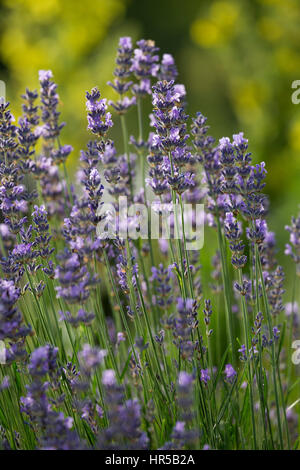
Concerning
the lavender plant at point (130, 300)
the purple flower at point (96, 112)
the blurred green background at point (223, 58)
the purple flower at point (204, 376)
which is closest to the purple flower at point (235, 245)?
the lavender plant at point (130, 300)

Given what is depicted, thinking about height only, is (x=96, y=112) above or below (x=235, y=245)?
above

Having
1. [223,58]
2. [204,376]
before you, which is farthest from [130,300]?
[223,58]

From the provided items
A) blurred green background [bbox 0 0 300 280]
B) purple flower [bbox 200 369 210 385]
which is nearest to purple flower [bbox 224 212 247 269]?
purple flower [bbox 200 369 210 385]

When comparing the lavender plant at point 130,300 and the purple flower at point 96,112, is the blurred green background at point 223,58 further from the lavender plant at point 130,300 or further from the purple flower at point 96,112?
the purple flower at point 96,112

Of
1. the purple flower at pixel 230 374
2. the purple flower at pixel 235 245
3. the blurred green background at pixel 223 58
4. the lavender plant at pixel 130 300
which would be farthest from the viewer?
the blurred green background at pixel 223 58

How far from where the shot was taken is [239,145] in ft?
4.96

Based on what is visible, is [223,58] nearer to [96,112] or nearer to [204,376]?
[96,112]

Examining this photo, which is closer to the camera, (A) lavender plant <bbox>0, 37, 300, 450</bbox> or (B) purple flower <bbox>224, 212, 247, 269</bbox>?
(A) lavender plant <bbox>0, 37, 300, 450</bbox>

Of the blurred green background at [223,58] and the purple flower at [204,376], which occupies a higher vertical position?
the blurred green background at [223,58]

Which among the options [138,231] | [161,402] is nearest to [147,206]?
[138,231]

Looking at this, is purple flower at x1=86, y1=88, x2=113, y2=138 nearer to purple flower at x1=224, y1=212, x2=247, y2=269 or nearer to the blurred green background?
purple flower at x1=224, y1=212, x2=247, y2=269

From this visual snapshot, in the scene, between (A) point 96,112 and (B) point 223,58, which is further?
(B) point 223,58

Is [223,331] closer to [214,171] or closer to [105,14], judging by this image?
[214,171]
